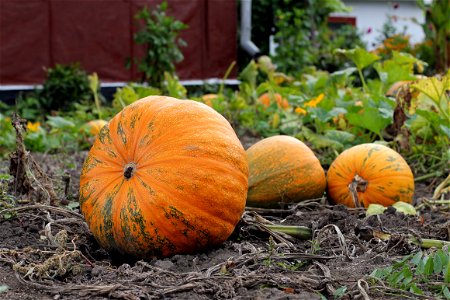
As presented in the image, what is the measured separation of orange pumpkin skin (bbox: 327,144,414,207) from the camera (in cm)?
404

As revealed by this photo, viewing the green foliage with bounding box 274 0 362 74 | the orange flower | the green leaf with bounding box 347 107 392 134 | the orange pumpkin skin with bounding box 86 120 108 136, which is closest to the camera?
the green leaf with bounding box 347 107 392 134

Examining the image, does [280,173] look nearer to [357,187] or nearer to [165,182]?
[357,187]

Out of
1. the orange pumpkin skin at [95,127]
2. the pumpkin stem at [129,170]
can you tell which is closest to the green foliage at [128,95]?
the orange pumpkin skin at [95,127]

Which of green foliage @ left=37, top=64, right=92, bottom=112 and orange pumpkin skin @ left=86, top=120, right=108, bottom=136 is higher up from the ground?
orange pumpkin skin @ left=86, top=120, right=108, bottom=136

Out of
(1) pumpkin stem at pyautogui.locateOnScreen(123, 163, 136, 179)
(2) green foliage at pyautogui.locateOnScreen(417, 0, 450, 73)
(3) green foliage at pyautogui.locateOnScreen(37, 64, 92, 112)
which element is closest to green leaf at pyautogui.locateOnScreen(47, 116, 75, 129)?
(3) green foliage at pyautogui.locateOnScreen(37, 64, 92, 112)

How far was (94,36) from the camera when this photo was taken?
38.8ft

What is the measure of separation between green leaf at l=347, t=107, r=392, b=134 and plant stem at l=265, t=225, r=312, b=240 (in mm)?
1831

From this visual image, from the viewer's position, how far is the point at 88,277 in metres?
2.62

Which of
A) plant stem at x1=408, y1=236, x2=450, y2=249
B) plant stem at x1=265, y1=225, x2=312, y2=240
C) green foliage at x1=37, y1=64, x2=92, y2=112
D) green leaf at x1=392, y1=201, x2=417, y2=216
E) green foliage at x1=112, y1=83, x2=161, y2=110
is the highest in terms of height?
plant stem at x1=408, y1=236, x2=450, y2=249

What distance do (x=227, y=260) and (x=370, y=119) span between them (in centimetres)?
249

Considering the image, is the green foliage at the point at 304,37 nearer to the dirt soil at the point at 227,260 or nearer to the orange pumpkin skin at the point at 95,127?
the orange pumpkin skin at the point at 95,127

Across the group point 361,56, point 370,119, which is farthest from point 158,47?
point 370,119

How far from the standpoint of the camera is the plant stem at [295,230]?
10.6 ft

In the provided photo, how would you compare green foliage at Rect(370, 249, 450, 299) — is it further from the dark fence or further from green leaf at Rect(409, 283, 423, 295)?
the dark fence
